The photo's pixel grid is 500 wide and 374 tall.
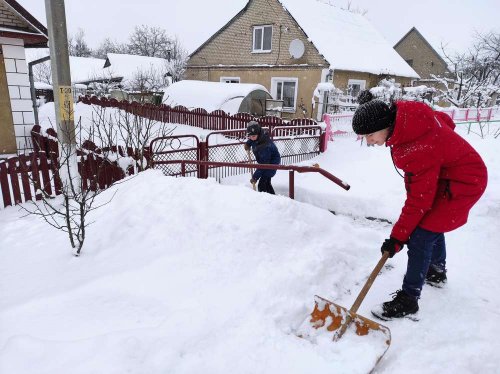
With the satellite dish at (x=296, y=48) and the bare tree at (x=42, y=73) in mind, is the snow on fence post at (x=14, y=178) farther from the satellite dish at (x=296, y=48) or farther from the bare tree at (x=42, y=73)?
the bare tree at (x=42, y=73)

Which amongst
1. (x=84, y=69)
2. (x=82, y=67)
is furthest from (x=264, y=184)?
(x=82, y=67)

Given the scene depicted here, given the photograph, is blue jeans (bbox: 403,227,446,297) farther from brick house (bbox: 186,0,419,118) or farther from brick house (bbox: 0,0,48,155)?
brick house (bbox: 186,0,419,118)

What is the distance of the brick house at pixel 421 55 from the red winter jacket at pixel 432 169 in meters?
31.3

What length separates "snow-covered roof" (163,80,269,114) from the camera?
50.6 ft

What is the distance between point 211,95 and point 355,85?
7683 mm

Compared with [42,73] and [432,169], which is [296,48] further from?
[42,73]

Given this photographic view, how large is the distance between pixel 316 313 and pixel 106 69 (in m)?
44.7

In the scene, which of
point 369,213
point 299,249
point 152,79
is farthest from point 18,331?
point 152,79

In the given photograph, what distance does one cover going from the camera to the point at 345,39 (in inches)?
747

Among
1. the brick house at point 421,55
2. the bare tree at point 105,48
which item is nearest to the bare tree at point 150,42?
the bare tree at point 105,48

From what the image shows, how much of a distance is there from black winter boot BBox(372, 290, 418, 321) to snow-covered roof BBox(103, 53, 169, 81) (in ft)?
130

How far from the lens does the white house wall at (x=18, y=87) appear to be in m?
8.15

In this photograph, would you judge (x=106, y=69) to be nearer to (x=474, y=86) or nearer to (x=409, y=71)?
(x=409, y=71)

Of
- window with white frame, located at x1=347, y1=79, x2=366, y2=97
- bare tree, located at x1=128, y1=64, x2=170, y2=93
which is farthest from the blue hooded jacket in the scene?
bare tree, located at x1=128, y1=64, x2=170, y2=93
